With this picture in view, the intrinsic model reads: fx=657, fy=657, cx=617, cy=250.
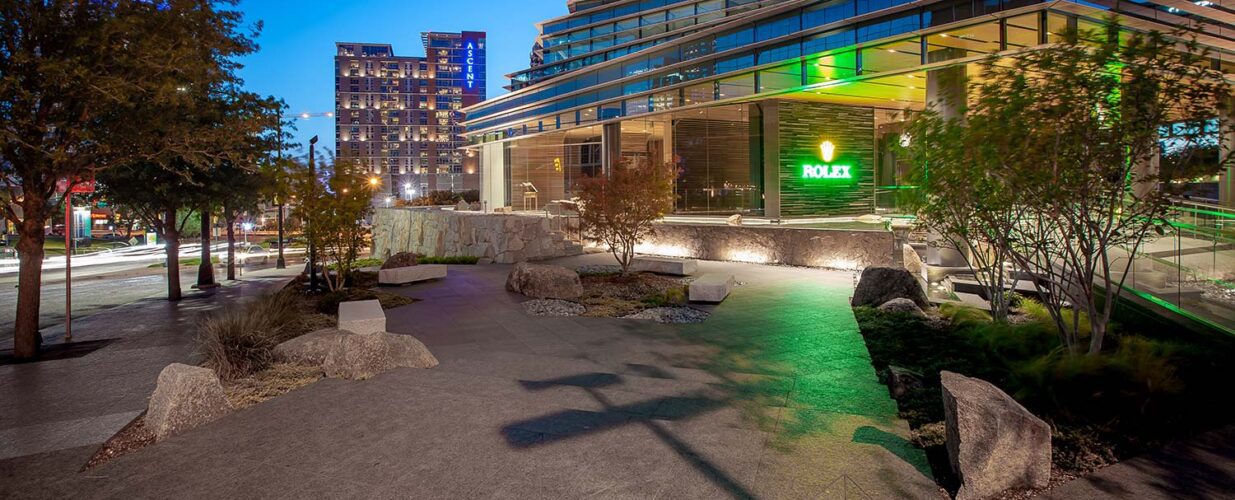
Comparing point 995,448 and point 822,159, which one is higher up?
point 822,159

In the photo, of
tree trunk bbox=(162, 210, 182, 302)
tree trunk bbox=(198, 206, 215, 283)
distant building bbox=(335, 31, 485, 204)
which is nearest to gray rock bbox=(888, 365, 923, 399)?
tree trunk bbox=(162, 210, 182, 302)

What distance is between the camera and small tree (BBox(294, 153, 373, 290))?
48.8 ft

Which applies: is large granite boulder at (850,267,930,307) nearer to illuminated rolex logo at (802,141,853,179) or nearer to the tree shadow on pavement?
the tree shadow on pavement

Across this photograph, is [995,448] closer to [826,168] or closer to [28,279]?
[28,279]

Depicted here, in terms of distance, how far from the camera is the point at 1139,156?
6496 mm

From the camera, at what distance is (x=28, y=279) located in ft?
31.3

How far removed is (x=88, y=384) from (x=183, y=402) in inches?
109

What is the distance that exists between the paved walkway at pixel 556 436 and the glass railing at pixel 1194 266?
350cm

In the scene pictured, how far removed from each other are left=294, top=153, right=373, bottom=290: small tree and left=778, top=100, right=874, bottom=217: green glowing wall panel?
16.3 metres

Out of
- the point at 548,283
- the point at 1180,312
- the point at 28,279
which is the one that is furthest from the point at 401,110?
the point at 1180,312

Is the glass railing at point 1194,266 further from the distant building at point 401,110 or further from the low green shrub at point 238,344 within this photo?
the distant building at point 401,110

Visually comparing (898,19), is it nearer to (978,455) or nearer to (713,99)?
(713,99)

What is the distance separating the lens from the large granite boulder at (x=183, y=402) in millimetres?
5836

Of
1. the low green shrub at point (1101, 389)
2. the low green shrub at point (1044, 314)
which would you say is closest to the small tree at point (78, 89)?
the low green shrub at point (1101, 389)
